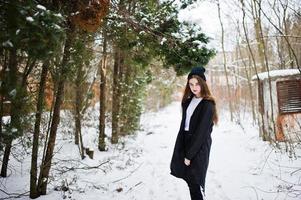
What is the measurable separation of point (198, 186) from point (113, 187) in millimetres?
2567

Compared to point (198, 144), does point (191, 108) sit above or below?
above

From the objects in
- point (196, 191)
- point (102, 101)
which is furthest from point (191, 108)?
point (102, 101)

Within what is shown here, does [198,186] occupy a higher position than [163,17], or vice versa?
[163,17]

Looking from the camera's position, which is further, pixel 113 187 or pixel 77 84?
pixel 77 84

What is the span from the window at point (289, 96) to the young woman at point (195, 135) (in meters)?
6.28

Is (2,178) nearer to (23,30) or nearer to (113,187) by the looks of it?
(113,187)

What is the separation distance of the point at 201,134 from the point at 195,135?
8cm

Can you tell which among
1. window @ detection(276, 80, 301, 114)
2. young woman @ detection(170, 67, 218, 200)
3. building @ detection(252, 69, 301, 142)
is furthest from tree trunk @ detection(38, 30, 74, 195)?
→ window @ detection(276, 80, 301, 114)

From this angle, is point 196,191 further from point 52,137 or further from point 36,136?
point 36,136

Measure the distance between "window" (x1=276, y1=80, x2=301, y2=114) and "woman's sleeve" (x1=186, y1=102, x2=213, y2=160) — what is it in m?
6.58

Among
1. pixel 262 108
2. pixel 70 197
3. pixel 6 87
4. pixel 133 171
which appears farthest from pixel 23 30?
pixel 262 108

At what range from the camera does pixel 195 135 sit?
378 centimetres

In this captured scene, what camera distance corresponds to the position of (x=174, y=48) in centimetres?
605

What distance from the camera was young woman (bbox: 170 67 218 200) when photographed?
12.4ft
